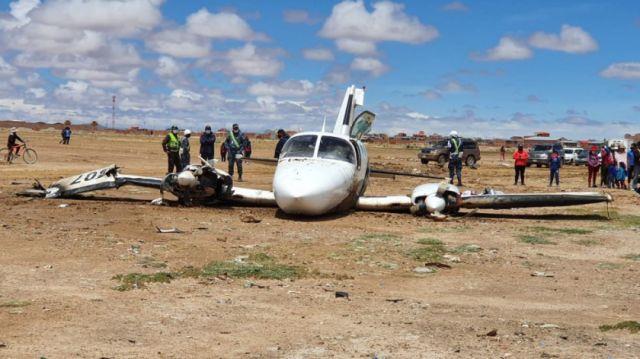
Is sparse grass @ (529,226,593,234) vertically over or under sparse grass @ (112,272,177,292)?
over

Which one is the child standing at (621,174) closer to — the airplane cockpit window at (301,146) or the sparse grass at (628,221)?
the sparse grass at (628,221)

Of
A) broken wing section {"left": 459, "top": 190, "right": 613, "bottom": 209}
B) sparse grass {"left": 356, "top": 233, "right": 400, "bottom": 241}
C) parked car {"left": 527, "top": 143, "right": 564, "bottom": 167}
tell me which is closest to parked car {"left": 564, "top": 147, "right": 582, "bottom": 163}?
parked car {"left": 527, "top": 143, "right": 564, "bottom": 167}

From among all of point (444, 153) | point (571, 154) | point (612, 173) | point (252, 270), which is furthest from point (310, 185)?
point (571, 154)

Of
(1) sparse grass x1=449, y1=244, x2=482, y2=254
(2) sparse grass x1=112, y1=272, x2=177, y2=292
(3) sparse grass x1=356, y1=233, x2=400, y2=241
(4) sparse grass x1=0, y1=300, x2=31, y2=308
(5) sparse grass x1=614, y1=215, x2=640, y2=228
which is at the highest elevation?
(5) sparse grass x1=614, y1=215, x2=640, y2=228

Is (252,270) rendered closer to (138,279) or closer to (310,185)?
(138,279)

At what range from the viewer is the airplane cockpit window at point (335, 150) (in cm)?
1634

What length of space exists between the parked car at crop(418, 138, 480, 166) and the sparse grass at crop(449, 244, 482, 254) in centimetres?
3549

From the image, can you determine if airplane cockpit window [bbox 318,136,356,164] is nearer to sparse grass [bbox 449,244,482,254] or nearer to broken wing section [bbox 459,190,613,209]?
broken wing section [bbox 459,190,613,209]

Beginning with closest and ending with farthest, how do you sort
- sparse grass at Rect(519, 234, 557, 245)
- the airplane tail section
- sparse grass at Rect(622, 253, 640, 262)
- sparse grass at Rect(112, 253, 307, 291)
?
sparse grass at Rect(112, 253, 307, 291), sparse grass at Rect(622, 253, 640, 262), sparse grass at Rect(519, 234, 557, 245), the airplane tail section

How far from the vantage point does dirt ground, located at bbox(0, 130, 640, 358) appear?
6750 mm

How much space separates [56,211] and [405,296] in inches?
401

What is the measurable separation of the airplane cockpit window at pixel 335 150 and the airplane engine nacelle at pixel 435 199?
72.6 inches

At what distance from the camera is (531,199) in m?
16.9

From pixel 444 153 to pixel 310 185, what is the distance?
34440mm
